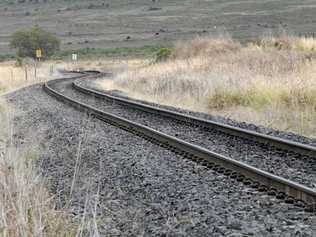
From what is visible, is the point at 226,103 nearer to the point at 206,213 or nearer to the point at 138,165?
the point at 138,165

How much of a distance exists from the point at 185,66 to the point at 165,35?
3581 inches

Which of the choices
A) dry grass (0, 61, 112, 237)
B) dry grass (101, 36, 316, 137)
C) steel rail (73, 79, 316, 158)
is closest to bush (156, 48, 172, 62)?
dry grass (101, 36, 316, 137)

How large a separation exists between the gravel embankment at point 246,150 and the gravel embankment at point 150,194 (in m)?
0.90

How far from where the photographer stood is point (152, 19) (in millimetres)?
143125

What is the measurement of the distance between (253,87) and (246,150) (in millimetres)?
6803

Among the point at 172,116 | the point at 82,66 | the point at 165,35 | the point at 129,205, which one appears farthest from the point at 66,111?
the point at 165,35

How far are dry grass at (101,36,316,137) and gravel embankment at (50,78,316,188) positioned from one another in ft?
6.26

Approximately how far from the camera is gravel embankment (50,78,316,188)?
28.8 feet

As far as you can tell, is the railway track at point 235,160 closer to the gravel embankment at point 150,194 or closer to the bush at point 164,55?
the gravel embankment at point 150,194

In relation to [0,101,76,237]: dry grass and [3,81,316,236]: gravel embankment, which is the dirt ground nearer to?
[3,81,316,236]: gravel embankment

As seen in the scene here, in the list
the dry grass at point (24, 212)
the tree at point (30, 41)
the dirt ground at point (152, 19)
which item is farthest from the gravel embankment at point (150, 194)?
the dirt ground at point (152, 19)

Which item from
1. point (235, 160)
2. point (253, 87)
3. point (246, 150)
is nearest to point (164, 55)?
point (253, 87)

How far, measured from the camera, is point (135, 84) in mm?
29000

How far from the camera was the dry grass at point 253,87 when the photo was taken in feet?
48.6
